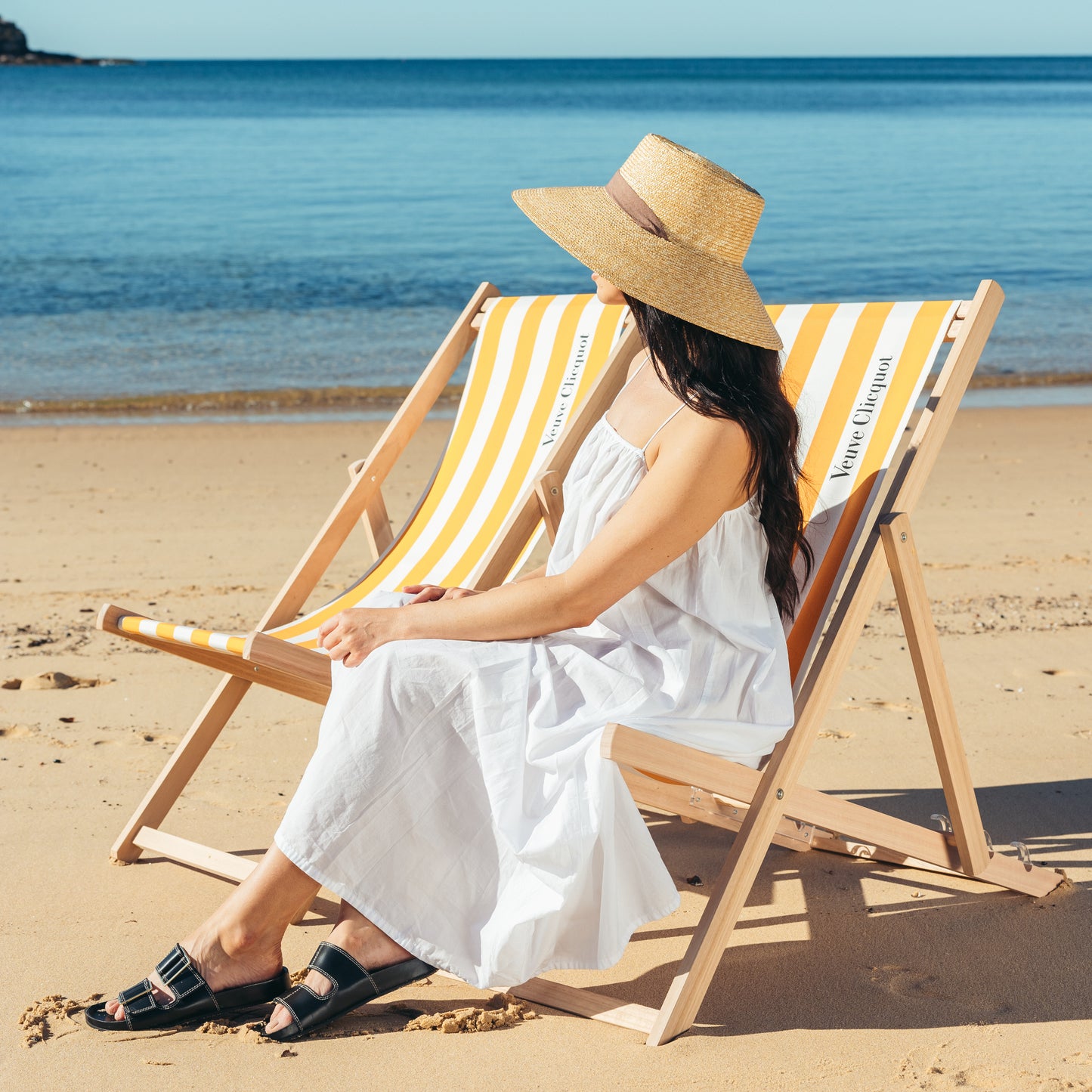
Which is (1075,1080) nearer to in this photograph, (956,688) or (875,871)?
(875,871)

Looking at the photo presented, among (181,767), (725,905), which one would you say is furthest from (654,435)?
(181,767)

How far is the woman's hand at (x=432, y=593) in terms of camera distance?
7.66 feet

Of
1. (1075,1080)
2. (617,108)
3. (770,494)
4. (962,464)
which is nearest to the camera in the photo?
(1075,1080)

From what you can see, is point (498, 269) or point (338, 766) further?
point (498, 269)

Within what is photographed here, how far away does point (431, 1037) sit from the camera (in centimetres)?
202

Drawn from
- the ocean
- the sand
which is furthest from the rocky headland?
the sand

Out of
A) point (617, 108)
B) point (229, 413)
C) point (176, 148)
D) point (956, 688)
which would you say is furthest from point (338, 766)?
point (617, 108)

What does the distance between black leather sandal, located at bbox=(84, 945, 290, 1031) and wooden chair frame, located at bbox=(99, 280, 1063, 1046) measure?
18.4 inches

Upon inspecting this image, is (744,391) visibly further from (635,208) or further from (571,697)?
(571,697)

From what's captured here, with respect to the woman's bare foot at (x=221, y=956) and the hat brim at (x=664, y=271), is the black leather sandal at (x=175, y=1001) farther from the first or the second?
the hat brim at (x=664, y=271)

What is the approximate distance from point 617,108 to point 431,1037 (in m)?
47.2

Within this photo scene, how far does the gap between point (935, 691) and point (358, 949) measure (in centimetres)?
115

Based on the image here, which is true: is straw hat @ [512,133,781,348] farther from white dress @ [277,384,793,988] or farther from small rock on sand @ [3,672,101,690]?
small rock on sand @ [3,672,101,690]

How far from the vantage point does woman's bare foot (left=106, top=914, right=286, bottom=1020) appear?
1.98 m
